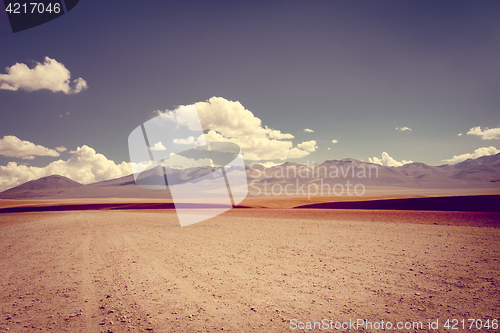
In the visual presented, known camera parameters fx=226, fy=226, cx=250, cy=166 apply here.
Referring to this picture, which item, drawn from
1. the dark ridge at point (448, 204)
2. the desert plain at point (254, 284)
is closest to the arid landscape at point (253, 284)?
the desert plain at point (254, 284)

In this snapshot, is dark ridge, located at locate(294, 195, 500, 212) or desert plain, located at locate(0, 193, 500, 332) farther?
dark ridge, located at locate(294, 195, 500, 212)

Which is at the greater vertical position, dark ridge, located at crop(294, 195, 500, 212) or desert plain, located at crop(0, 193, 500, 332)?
desert plain, located at crop(0, 193, 500, 332)

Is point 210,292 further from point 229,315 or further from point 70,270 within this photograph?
point 70,270

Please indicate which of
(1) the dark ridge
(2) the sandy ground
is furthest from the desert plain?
(1) the dark ridge

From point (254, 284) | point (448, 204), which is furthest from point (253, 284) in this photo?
point (448, 204)

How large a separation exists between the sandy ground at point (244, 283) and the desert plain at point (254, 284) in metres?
0.02

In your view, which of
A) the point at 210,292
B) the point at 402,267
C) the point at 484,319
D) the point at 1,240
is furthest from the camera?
the point at 1,240

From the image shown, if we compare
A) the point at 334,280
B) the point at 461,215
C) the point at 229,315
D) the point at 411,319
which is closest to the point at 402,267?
the point at 334,280

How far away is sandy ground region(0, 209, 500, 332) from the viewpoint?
3.90m

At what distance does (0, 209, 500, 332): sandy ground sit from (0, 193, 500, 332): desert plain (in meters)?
0.02

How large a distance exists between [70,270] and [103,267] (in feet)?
2.65

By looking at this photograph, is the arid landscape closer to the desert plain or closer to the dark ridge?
the desert plain

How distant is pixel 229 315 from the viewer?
3.99m

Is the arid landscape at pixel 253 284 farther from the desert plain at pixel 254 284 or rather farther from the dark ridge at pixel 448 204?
the dark ridge at pixel 448 204
